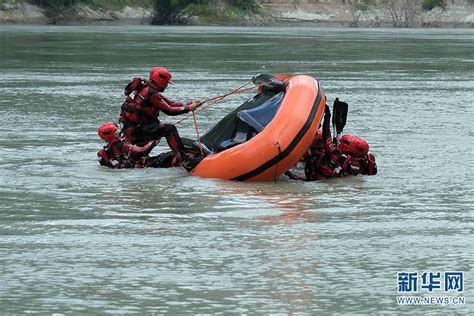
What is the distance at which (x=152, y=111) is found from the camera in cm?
1591

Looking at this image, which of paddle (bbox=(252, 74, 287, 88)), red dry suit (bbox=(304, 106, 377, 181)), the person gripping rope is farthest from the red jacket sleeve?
red dry suit (bbox=(304, 106, 377, 181))

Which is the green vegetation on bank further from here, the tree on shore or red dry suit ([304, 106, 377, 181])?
red dry suit ([304, 106, 377, 181])

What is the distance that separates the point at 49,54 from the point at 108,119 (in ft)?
75.3

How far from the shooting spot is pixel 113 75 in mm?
34031

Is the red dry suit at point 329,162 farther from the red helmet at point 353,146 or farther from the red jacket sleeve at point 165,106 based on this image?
the red jacket sleeve at point 165,106

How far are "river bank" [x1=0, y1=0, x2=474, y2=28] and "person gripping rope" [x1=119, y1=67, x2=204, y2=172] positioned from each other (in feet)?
246

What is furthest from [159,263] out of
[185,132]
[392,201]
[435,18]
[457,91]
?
[435,18]

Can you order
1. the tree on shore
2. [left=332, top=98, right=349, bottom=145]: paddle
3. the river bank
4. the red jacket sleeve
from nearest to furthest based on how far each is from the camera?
the red jacket sleeve
[left=332, top=98, right=349, bottom=145]: paddle
the tree on shore
the river bank

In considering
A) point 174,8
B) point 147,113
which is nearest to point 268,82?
point 147,113

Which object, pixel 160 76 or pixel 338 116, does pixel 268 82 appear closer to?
pixel 338 116

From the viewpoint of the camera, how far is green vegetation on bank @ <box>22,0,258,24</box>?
92.9 meters

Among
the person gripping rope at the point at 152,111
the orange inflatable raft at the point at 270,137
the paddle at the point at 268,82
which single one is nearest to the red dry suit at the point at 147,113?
the person gripping rope at the point at 152,111

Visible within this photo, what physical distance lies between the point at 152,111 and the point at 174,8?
87.4m

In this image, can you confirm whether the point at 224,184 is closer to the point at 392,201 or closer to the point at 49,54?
the point at 392,201
